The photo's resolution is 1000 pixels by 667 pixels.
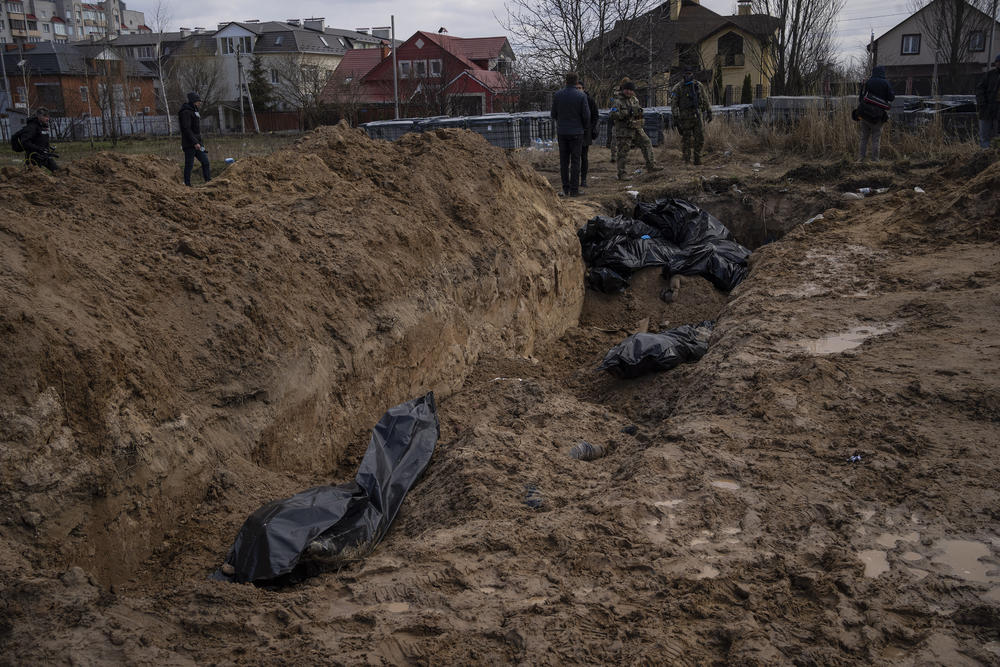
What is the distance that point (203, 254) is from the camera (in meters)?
5.05

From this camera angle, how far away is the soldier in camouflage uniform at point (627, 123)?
42.2 feet

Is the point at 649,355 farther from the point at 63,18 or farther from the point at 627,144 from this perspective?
the point at 63,18

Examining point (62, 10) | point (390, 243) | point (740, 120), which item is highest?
point (62, 10)

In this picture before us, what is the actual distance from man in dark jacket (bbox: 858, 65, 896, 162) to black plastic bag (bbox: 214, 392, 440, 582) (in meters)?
10.6

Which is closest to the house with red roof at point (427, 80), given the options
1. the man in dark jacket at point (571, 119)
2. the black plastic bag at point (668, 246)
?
the man in dark jacket at point (571, 119)

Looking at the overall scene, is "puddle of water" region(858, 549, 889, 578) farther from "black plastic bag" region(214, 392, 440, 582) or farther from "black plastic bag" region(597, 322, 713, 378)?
"black plastic bag" region(597, 322, 713, 378)

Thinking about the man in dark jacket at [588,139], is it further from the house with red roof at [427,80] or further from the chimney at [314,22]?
the chimney at [314,22]

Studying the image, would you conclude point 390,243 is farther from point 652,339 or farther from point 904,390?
point 904,390

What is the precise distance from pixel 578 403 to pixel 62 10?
124645 millimetres

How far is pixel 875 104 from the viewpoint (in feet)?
39.2

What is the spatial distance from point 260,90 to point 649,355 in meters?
42.6

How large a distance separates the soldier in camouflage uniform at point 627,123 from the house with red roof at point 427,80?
15258 millimetres

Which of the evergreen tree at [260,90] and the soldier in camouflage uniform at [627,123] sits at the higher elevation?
the evergreen tree at [260,90]

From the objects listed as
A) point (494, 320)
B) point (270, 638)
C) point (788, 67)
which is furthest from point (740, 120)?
point (270, 638)
